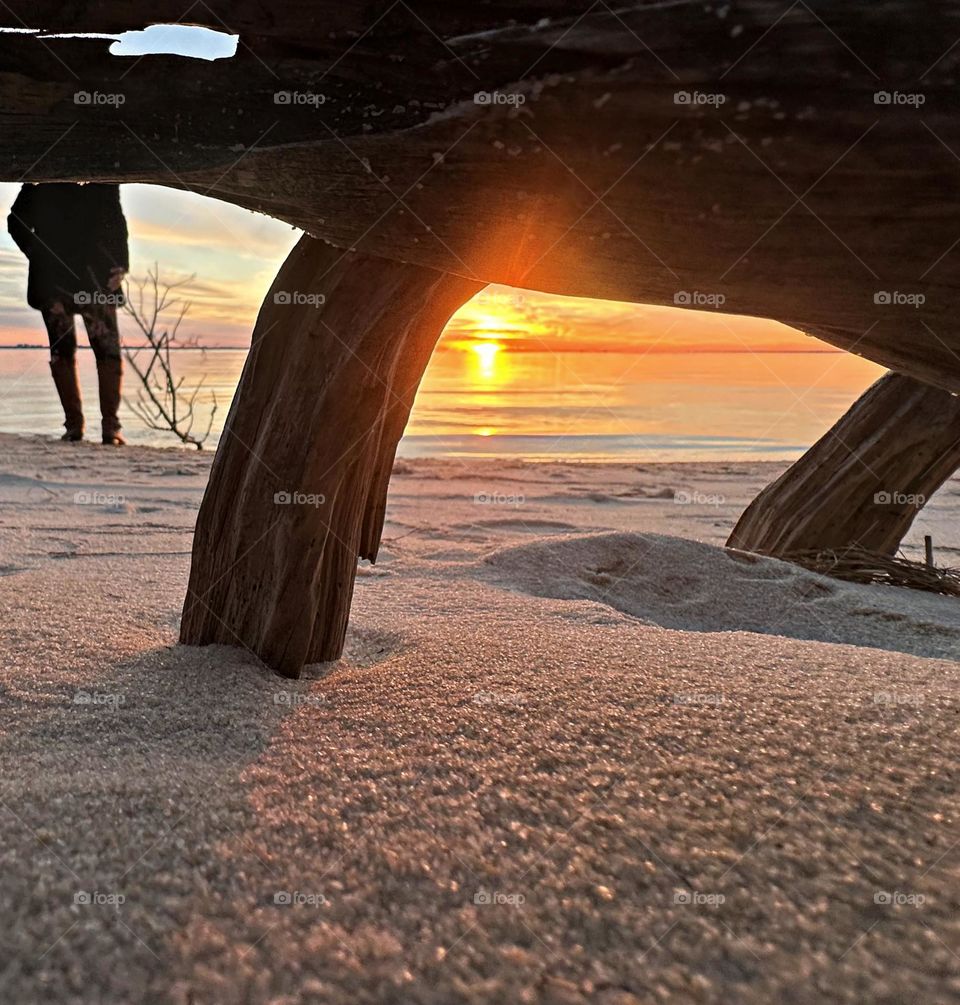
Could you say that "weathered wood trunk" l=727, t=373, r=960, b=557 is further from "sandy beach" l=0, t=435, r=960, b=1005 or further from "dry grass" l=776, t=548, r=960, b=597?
"sandy beach" l=0, t=435, r=960, b=1005

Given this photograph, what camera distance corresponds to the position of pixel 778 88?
1002mm

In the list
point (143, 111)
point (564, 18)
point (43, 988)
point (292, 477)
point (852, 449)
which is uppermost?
point (564, 18)

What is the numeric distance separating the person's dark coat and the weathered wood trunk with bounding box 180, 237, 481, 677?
664cm

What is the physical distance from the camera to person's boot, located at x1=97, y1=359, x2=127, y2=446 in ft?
24.4

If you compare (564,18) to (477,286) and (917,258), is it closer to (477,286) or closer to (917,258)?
(917,258)

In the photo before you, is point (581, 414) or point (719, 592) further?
point (581, 414)

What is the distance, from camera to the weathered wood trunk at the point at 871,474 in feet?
11.1

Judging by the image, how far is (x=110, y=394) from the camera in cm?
774

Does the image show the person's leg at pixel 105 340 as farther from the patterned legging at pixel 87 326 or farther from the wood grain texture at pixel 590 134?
the wood grain texture at pixel 590 134

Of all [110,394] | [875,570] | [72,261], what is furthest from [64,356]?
[875,570]

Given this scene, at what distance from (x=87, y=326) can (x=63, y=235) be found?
864mm

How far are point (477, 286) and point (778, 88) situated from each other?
2.53 ft

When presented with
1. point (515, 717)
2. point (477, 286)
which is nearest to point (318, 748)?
point (515, 717)

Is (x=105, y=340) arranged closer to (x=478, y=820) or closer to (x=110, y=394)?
(x=110, y=394)
